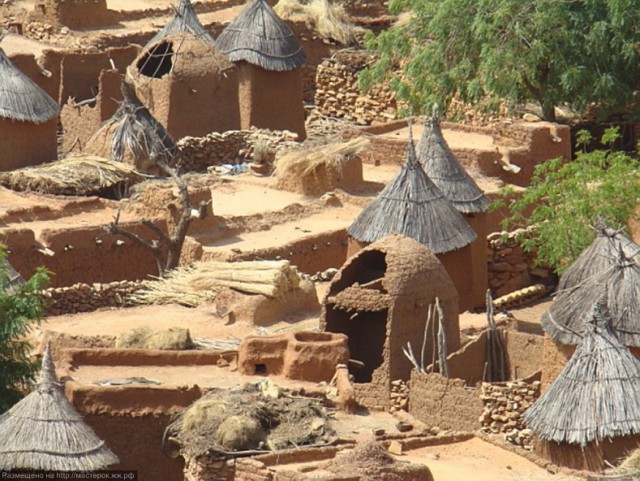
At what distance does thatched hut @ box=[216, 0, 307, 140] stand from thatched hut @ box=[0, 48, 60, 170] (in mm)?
5110

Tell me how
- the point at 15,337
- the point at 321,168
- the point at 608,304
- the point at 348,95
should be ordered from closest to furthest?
the point at 15,337, the point at 608,304, the point at 321,168, the point at 348,95

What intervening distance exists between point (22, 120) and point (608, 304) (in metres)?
14.5

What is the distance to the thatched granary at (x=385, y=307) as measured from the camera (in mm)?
35219

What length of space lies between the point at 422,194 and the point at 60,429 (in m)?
9.48

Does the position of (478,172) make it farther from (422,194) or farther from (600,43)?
(422,194)

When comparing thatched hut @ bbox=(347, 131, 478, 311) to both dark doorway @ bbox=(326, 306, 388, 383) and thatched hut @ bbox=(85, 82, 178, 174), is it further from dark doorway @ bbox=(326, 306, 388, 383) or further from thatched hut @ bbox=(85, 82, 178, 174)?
thatched hut @ bbox=(85, 82, 178, 174)

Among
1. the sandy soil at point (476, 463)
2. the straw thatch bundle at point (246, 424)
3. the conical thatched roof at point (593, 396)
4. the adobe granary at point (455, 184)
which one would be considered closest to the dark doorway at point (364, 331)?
the straw thatch bundle at point (246, 424)

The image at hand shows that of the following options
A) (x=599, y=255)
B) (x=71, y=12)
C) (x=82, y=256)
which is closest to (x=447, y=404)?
(x=599, y=255)

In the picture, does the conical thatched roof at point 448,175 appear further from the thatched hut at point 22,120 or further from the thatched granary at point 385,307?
the thatched hut at point 22,120

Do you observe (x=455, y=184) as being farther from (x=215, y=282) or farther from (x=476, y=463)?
(x=476, y=463)

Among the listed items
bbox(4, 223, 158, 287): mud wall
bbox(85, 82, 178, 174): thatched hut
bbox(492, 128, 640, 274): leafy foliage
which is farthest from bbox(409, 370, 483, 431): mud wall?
bbox(85, 82, 178, 174): thatched hut

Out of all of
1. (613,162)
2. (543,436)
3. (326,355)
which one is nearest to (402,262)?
(326,355)

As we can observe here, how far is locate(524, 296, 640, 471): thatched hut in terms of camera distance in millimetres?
32219

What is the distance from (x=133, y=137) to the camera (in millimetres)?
47375
